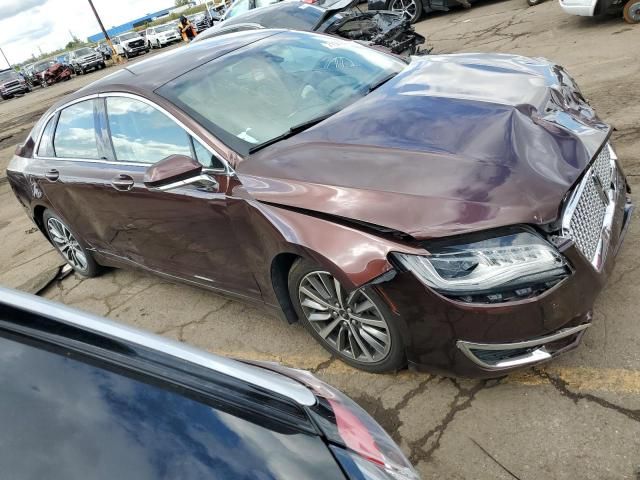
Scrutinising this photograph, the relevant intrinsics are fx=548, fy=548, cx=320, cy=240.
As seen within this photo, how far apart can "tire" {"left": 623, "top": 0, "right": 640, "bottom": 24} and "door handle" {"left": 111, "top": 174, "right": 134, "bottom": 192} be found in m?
7.34

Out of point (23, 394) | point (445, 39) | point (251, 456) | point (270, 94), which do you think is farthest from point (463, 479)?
point (445, 39)

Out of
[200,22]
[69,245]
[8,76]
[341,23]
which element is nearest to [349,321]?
[69,245]

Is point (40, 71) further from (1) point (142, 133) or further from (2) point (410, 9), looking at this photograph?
(1) point (142, 133)

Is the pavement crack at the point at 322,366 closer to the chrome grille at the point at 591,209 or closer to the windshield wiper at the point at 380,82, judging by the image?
the chrome grille at the point at 591,209

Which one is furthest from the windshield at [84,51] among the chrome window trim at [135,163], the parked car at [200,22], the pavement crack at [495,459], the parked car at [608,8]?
the pavement crack at [495,459]

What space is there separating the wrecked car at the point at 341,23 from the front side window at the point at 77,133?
4245 mm

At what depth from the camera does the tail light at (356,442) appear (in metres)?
1.43

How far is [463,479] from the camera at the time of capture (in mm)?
2186

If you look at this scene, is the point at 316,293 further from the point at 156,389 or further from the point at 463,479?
the point at 156,389

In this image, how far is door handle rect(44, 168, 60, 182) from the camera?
13.8 feet

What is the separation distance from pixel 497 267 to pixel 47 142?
378 cm

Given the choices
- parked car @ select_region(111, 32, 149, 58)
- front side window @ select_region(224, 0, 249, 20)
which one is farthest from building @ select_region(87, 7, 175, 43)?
front side window @ select_region(224, 0, 249, 20)

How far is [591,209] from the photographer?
98.5 inches

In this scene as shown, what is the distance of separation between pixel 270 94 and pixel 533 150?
1.57 m
